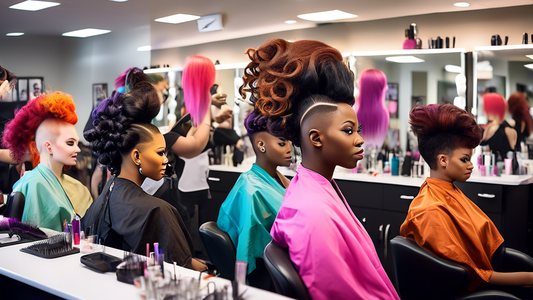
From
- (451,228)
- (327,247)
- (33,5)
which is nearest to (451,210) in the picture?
(451,228)

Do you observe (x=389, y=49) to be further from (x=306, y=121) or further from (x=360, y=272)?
(x=360, y=272)

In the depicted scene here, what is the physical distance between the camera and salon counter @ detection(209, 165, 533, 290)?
3.27 meters

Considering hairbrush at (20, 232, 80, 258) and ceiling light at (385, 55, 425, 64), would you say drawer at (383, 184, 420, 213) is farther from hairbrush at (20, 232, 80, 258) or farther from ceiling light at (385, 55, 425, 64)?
hairbrush at (20, 232, 80, 258)

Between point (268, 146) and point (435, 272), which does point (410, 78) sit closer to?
point (268, 146)

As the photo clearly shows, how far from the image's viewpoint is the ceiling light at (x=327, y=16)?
4.02 metres

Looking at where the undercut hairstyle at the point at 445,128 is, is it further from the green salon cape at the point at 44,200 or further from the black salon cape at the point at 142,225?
the green salon cape at the point at 44,200

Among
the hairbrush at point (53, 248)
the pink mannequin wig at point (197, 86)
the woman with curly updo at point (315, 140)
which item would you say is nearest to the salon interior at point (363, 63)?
the pink mannequin wig at point (197, 86)

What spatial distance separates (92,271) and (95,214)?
42 cm

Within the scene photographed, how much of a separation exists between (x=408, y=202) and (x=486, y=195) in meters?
0.58

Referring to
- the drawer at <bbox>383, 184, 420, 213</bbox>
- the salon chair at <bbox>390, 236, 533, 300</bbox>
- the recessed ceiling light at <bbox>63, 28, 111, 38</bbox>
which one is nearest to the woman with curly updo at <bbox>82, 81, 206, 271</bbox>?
the salon chair at <bbox>390, 236, 533, 300</bbox>

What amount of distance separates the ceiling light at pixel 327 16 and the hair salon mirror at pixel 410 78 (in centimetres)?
40

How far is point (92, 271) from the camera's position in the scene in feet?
4.58

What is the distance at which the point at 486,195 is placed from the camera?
3.29 meters

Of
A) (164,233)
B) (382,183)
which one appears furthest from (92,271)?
(382,183)
